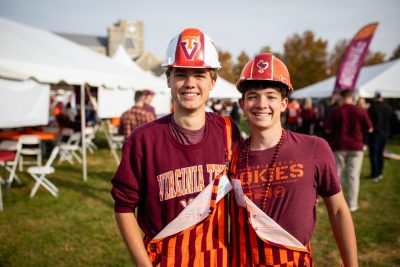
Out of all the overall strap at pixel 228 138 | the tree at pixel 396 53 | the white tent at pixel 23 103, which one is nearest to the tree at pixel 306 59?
the tree at pixel 396 53

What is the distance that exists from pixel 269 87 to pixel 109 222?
14.1ft

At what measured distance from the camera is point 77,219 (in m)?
5.12

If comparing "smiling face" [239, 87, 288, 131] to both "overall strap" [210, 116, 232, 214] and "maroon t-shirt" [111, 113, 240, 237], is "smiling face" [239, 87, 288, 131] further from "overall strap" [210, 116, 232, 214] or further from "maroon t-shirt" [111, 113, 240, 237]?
"maroon t-shirt" [111, 113, 240, 237]

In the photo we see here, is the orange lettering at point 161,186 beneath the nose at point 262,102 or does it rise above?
beneath

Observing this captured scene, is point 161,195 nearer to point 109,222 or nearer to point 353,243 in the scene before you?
point 353,243

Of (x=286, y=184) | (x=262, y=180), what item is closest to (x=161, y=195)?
(x=262, y=180)

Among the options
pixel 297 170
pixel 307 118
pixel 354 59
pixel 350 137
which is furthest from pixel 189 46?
pixel 307 118

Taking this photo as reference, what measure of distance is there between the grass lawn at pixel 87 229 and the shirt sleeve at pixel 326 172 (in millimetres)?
2765

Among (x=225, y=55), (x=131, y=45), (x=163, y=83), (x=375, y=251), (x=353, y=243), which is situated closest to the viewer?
(x=353, y=243)

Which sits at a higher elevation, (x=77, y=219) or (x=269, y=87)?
(x=269, y=87)

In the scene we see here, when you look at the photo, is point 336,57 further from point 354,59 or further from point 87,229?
point 87,229

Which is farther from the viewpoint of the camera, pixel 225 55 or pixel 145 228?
pixel 225 55

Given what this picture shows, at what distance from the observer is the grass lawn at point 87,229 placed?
3914 millimetres

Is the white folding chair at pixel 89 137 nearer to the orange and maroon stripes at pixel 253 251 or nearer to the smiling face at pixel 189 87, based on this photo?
the smiling face at pixel 189 87
